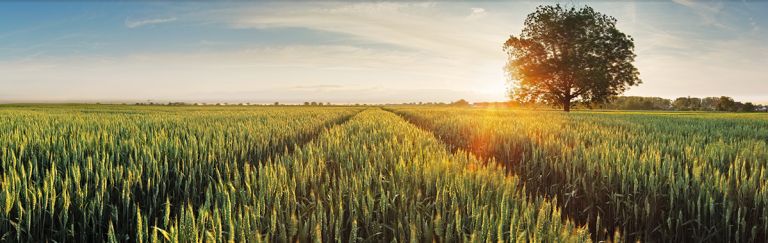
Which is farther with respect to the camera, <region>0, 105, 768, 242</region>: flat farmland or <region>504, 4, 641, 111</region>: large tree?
→ <region>504, 4, 641, 111</region>: large tree

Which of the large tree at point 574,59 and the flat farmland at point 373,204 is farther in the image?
the large tree at point 574,59

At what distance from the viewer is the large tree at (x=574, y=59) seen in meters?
35.9

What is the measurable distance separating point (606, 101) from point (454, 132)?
33.1 m

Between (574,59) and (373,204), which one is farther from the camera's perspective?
(574,59)

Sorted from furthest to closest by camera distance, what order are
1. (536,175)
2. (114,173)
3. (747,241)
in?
(536,175) → (114,173) → (747,241)

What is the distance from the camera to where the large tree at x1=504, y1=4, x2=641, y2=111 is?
35938 millimetres

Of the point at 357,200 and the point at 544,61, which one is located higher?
the point at 544,61

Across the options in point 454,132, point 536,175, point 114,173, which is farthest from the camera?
point 454,132

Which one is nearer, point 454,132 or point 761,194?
point 761,194

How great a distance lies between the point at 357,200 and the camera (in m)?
2.21

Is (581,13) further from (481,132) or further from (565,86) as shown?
(481,132)

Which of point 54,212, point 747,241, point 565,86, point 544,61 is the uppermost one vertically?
point 544,61

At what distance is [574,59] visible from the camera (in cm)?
3603

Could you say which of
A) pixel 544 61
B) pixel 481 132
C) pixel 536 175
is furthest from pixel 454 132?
pixel 544 61
